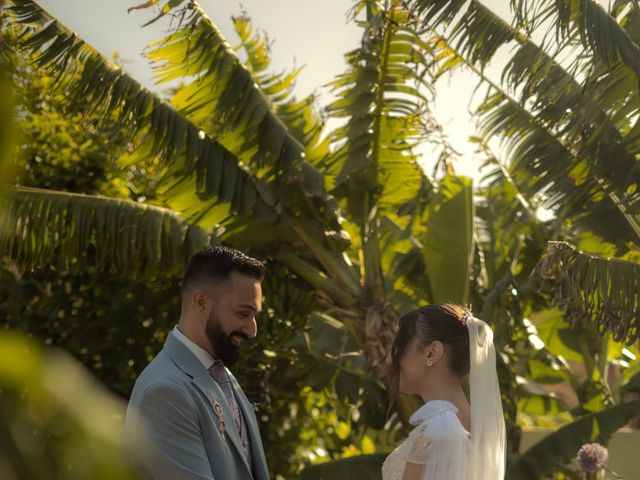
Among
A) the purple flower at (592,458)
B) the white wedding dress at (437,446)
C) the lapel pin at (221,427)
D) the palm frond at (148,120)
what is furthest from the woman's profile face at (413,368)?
the palm frond at (148,120)

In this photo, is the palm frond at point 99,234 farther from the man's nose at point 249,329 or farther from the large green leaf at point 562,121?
the man's nose at point 249,329

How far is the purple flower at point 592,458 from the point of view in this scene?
630 centimetres

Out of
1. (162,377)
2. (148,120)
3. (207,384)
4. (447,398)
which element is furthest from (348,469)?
(162,377)

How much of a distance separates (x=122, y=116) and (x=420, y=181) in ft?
8.65

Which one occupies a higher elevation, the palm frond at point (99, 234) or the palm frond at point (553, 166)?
the palm frond at point (553, 166)

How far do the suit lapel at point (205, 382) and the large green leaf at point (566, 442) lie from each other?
391cm

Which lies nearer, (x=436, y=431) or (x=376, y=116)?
(x=436, y=431)

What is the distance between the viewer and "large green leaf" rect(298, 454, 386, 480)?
6527mm

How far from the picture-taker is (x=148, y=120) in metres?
7.58

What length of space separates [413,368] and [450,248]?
4312 mm

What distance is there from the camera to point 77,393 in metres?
0.37

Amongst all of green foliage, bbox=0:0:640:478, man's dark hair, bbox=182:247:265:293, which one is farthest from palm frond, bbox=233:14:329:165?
man's dark hair, bbox=182:247:265:293

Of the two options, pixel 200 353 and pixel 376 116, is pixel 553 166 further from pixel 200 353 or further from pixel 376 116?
pixel 200 353

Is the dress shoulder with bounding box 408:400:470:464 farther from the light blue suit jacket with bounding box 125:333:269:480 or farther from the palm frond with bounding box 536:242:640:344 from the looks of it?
the palm frond with bounding box 536:242:640:344
